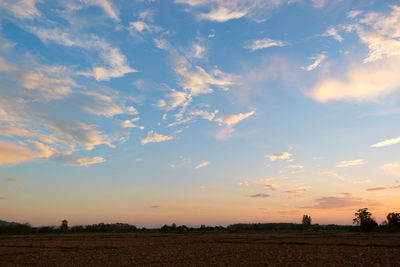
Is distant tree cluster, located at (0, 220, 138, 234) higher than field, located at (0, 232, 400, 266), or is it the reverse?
field, located at (0, 232, 400, 266)

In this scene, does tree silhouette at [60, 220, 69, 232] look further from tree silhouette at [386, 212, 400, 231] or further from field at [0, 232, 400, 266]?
tree silhouette at [386, 212, 400, 231]

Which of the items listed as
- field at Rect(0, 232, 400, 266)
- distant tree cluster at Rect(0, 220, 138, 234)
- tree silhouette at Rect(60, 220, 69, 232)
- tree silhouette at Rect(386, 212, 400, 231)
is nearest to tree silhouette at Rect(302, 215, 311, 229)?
tree silhouette at Rect(386, 212, 400, 231)

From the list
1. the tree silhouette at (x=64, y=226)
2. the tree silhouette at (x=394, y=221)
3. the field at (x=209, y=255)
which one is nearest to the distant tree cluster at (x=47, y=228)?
the tree silhouette at (x=64, y=226)

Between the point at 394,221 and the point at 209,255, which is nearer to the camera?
the point at 209,255

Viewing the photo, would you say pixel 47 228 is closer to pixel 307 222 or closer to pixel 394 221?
pixel 394 221

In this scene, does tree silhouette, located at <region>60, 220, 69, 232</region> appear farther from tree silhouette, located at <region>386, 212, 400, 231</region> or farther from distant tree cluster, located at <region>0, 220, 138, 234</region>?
tree silhouette, located at <region>386, 212, 400, 231</region>

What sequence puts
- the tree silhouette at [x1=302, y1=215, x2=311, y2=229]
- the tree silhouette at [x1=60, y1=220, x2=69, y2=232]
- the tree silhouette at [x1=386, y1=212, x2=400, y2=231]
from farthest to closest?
the tree silhouette at [x1=302, y1=215, x2=311, y2=229] < the tree silhouette at [x1=60, y1=220, x2=69, y2=232] < the tree silhouette at [x1=386, y1=212, x2=400, y2=231]

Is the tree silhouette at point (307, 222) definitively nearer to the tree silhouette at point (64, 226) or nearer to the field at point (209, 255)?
the tree silhouette at point (64, 226)

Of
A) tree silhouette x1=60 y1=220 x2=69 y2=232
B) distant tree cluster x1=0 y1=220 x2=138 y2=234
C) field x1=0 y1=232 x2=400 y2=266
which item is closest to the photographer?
field x1=0 y1=232 x2=400 y2=266

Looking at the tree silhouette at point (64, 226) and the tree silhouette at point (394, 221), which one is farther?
the tree silhouette at point (64, 226)

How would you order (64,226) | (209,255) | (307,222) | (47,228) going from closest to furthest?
→ (209,255), (47,228), (64,226), (307,222)

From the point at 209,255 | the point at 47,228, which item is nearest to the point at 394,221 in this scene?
the point at 209,255

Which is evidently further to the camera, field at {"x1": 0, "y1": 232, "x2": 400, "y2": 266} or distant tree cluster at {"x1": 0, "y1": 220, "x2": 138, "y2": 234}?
distant tree cluster at {"x1": 0, "y1": 220, "x2": 138, "y2": 234}

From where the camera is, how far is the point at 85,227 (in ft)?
544
